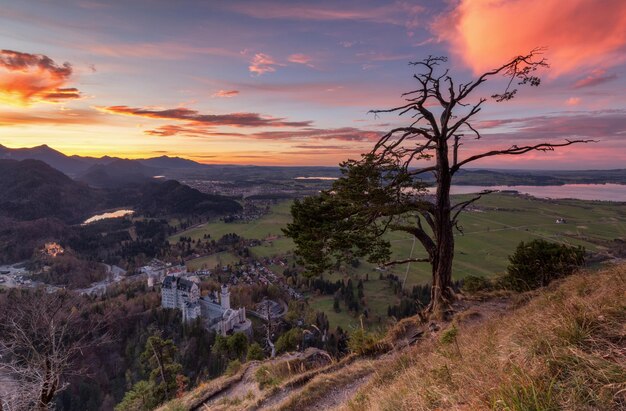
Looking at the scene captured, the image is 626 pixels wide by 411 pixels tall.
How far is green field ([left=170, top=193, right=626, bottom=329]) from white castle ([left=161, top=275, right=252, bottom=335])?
21902 millimetres

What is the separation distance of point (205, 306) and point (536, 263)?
85.4m

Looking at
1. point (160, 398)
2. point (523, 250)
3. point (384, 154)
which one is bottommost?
point (160, 398)

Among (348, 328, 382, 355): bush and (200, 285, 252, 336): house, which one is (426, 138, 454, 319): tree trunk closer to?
(348, 328, 382, 355): bush

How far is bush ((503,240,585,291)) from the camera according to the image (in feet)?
47.9

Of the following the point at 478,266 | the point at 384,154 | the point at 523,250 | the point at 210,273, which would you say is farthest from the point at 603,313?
the point at 210,273

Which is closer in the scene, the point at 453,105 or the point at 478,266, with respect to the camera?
the point at 453,105

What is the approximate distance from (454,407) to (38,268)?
193 metres

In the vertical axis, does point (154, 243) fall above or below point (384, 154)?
below

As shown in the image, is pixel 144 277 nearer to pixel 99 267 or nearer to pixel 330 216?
pixel 99 267

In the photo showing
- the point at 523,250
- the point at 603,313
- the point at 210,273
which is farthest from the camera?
the point at 210,273

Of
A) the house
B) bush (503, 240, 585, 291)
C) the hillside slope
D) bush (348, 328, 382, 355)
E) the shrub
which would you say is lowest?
the house

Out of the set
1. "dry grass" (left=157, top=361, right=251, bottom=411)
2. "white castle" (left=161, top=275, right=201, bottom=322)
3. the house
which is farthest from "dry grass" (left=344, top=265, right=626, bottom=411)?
"white castle" (left=161, top=275, right=201, bottom=322)

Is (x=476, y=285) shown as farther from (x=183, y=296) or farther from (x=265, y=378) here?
(x=183, y=296)

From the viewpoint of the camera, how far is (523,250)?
16438 millimetres
